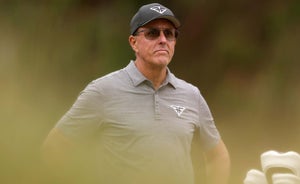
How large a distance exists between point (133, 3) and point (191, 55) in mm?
290

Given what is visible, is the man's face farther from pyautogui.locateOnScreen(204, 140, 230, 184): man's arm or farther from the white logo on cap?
pyautogui.locateOnScreen(204, 140, 230, 184): man's arm

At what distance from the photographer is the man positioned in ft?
4.74

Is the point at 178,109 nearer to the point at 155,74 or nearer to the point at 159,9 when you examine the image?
the point at 155,74

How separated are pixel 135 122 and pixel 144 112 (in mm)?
27

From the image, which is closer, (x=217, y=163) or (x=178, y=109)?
(x=178, y=109)

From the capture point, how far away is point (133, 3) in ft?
8.31

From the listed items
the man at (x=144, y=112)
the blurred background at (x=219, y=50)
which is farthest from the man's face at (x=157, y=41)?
the blurred background at (x=219, y=50)

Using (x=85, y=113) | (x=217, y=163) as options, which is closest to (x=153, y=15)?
(x=85, y=113)

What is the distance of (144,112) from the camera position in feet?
4.86

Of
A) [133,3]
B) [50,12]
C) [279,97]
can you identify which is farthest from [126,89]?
[279,97]

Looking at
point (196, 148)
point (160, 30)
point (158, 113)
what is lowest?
point (196, 148)

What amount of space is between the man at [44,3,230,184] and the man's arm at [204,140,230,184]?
0.6 inches

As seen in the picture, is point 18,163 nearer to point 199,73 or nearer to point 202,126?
point 202,126

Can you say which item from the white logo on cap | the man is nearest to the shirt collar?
the man
